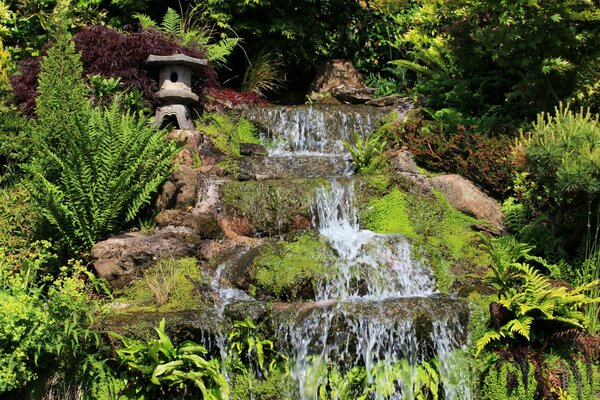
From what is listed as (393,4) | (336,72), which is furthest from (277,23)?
(393,4)

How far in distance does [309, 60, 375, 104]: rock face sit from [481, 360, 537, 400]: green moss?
6.85 meters

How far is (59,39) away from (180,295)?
160 inches

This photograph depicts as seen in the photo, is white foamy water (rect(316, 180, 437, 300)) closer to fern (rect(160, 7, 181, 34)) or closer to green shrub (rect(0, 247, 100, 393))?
green shrub (rect(0, 247, 100, 393))

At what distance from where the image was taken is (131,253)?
7199mm

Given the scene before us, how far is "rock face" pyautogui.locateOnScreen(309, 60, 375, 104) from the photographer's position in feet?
40.1

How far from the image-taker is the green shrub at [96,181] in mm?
7484

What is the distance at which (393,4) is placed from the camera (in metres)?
13.5

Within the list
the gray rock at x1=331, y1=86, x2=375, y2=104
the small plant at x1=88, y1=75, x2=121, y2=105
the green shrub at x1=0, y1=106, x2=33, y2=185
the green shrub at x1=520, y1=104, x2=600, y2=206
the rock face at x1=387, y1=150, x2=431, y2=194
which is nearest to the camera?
the green shrub at x1=520, y1=104, x2=600, y2=206

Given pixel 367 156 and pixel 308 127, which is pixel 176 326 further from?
pixel 308 127

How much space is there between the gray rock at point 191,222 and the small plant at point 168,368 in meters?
2.16

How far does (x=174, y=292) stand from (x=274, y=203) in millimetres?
2019

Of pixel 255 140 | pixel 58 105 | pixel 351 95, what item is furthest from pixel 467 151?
pixel 58 105

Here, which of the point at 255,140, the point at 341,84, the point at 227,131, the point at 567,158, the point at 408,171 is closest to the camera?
the point at 567,158

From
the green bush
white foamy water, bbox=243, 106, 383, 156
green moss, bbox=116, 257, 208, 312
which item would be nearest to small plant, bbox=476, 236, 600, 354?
green moss, bbox=116, 257, 208, 312
